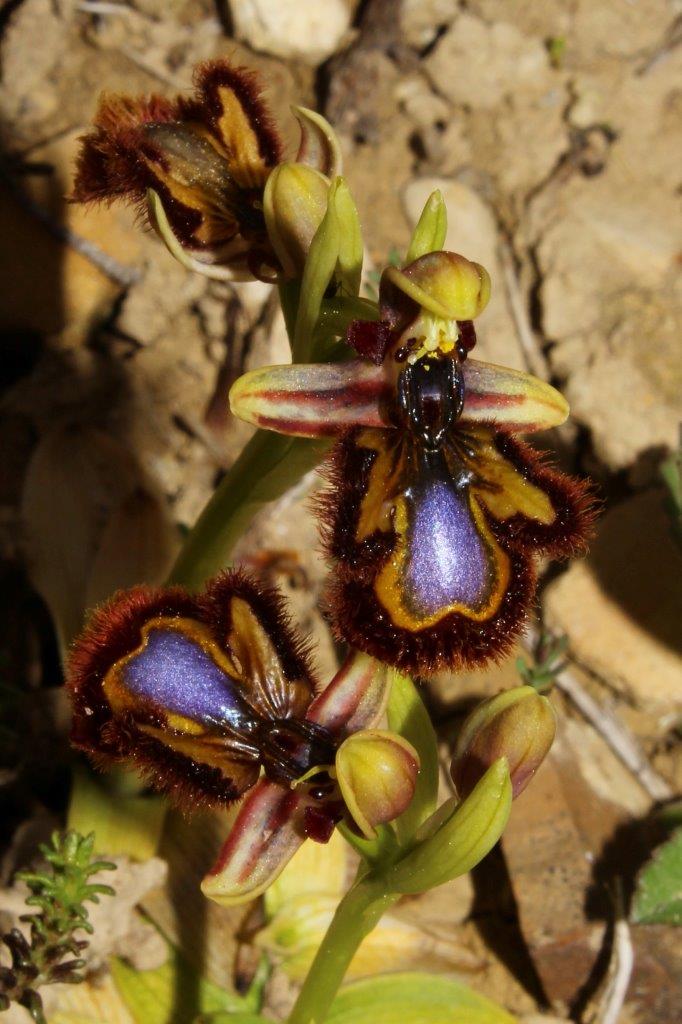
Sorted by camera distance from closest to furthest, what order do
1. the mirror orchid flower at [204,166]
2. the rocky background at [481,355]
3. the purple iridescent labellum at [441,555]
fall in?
1. the purple iridescent labellum at [441,555]
2. the mirror orchid flower at [204,166]
3. the rocky background at [481,355]

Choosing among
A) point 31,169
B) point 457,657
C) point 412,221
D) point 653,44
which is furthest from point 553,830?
point 653,44

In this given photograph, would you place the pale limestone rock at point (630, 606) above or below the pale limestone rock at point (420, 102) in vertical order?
below

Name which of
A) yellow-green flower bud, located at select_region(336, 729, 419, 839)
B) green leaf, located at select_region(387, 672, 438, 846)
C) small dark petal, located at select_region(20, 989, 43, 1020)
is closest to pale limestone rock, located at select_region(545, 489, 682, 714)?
green leaf, located at select_region(387, 672, 438, 846)

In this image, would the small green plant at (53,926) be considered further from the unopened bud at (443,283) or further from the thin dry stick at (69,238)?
the thin dry stick at (69,238)

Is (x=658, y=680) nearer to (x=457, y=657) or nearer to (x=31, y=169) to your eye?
(x=457, y=657)

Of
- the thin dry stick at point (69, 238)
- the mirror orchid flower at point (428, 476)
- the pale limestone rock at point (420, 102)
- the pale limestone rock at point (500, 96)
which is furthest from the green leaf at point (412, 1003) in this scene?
the pale limestone rock at point (420, 102)
